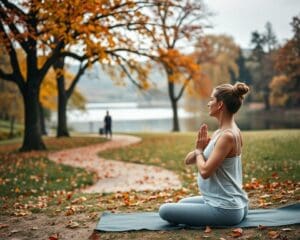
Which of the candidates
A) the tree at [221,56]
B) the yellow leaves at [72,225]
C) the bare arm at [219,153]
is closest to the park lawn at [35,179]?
the yellow leaves at [72,225]

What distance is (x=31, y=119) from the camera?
1959cm

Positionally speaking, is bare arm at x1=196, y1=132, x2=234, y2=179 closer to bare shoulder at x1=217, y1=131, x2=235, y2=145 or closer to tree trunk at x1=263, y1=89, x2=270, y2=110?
bare shoulder at x1=217, y1=131, x2=235, y2=145

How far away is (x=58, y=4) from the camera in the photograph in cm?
1478

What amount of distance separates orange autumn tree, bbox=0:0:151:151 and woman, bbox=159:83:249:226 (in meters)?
11.0

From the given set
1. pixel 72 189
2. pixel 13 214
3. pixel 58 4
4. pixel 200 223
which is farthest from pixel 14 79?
pixel 200 223

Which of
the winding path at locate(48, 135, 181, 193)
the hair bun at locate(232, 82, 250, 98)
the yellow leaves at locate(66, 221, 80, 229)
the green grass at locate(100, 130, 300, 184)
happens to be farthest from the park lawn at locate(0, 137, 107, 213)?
the hair bun at locate(232, 82, 250, 98)

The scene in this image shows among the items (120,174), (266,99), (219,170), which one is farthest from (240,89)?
(266,99)

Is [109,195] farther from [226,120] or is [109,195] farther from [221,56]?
[221,56]

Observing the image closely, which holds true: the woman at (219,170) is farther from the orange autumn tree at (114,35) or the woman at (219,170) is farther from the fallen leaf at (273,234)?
the orange autumn tree at (114,35)

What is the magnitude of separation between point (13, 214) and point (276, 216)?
174 inches

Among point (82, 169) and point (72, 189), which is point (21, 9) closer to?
point (82, 169)

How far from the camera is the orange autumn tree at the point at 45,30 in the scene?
15.3 m

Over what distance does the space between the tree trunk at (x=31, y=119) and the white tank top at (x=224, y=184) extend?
16.0 metres

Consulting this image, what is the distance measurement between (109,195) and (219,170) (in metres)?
4.93
